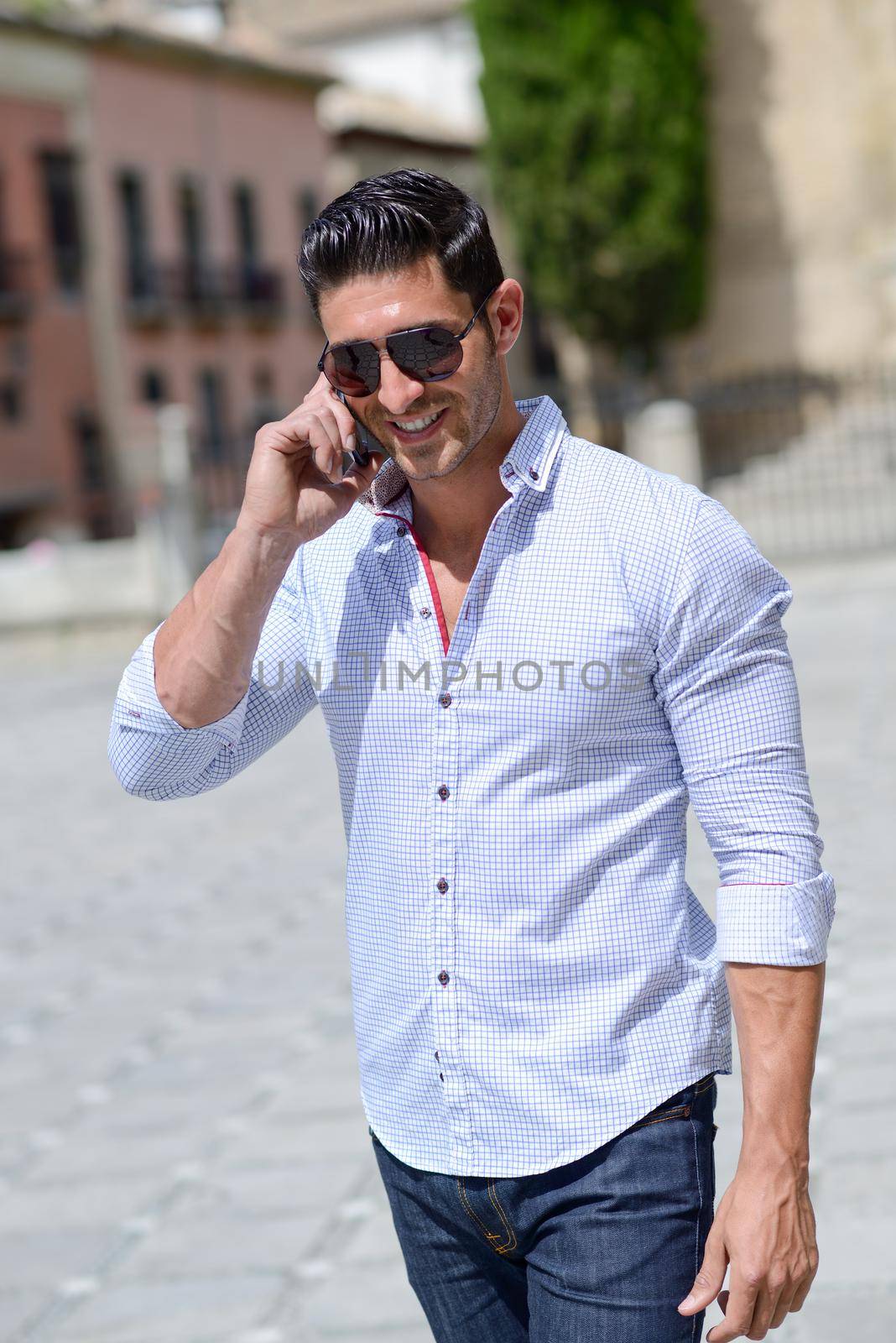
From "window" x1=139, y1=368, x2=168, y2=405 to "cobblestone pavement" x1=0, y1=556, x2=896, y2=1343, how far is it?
23099mm

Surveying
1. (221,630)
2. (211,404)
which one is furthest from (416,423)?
(211,404)

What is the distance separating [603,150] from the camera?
82.1 ft

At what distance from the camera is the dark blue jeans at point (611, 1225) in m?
2.06

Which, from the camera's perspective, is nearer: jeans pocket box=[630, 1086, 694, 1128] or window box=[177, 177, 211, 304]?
jeans pocket box=[630, 1086, 694, 1128]

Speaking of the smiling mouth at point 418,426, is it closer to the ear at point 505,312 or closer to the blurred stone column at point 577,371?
the ear at point 505,312

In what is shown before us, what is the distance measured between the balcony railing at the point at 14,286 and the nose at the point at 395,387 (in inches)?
1115

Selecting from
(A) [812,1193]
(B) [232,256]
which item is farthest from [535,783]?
(B) [232,256]

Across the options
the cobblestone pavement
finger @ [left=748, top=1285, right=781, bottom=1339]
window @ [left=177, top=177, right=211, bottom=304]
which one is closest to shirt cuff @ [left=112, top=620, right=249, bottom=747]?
finger @ [left=748, top=1285, right=781, bottom=1339]

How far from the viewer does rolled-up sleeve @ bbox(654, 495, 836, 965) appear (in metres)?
2.02

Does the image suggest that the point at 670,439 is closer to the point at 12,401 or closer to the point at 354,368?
the point at 12,401

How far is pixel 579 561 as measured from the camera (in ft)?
6.89

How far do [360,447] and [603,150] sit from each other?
23.9m

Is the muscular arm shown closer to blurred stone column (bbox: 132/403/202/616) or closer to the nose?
the nose

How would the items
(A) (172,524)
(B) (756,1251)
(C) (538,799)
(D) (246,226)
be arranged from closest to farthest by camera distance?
(B) (756,1251) → (C) (538,799) → (A) (172,524) → (D) (246,226)
